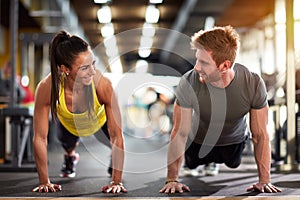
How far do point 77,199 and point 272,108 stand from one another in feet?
8.33

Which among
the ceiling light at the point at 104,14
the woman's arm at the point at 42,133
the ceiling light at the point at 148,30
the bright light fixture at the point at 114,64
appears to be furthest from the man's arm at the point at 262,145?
→ the ceiling light at the point at 148,30

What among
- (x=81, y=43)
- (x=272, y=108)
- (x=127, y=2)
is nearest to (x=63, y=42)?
(x=81, y=43)

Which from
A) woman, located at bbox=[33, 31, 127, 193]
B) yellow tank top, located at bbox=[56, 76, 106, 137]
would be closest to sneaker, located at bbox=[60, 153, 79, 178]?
yellow tank top, located at bbox=[56, 76, 106, 137]

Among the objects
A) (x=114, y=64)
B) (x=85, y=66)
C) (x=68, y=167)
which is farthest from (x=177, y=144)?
(x=114, y=64)

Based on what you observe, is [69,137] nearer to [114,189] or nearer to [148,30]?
[114,189]

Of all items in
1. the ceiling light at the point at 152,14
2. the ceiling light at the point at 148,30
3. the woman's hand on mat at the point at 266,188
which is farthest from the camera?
the ceiling light at the point at 148,30

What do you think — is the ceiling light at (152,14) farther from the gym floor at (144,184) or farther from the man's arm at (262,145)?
the man's arm at (262,145)

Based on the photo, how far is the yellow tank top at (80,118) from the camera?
2643 mm

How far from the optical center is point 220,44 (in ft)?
→ 7.54

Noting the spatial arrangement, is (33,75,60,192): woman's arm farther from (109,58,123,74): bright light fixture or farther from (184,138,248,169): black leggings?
(109,58,123,74): bright light fixture

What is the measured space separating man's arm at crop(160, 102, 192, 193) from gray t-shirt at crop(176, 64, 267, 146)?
46mm

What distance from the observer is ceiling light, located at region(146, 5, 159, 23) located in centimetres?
1083

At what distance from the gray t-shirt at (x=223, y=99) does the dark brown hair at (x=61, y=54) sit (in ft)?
1.66

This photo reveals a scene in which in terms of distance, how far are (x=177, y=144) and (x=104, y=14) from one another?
8953mm
